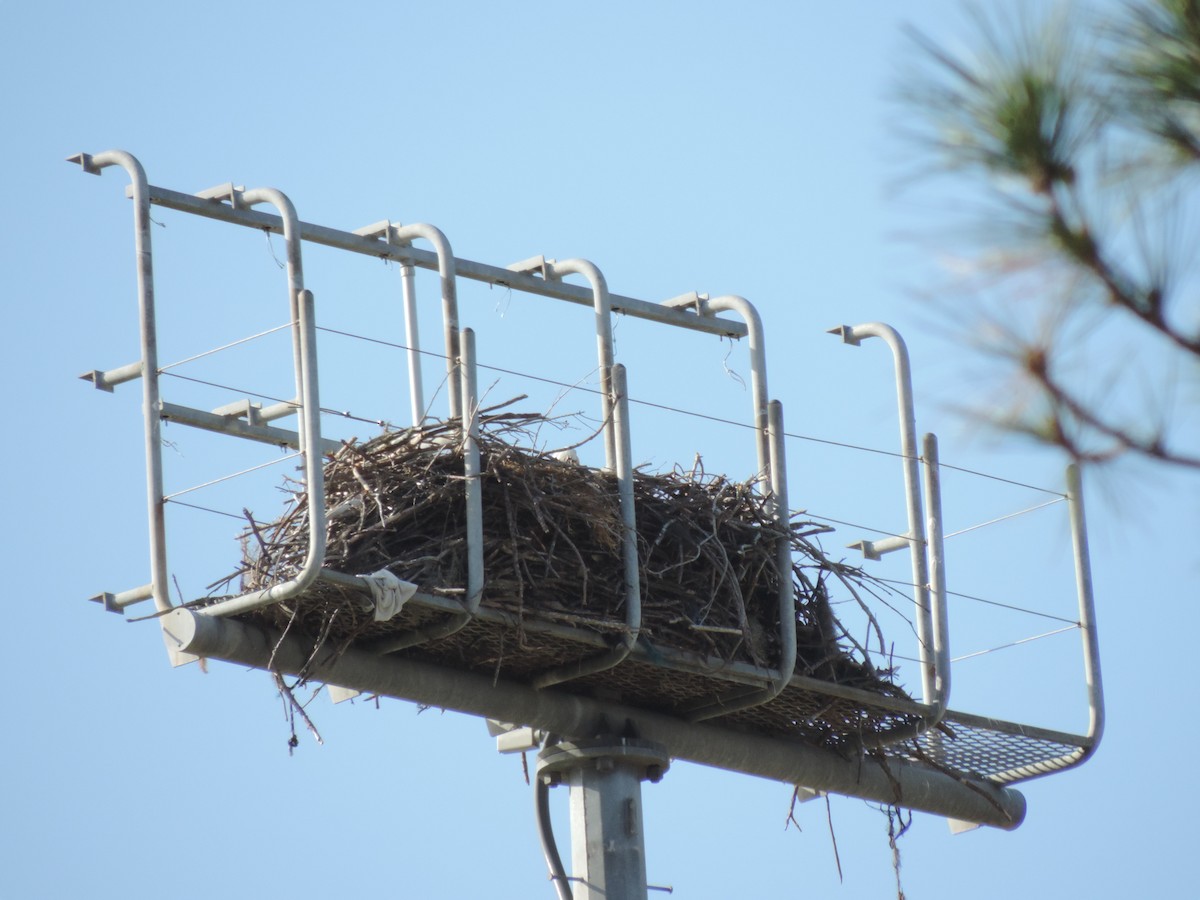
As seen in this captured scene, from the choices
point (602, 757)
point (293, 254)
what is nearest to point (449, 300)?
point (293, 254)

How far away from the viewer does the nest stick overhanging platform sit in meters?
10.0

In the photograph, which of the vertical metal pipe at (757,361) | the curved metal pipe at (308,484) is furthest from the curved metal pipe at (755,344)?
the curved metal pipe at (308,484)

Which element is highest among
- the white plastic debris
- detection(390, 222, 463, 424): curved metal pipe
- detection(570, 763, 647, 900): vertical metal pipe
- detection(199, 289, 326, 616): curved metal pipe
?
detection(390, 222, 463, 424): curved metal pipe

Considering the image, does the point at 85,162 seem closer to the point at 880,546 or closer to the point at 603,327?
the point at 603,327

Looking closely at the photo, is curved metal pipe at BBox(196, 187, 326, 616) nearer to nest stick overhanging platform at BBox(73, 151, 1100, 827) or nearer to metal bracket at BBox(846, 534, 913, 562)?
nest stick overhanging platform at BBox(73, 151, 1100, 827)

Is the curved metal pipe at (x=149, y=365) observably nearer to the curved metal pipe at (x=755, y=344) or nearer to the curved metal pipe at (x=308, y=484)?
the curved metal pipe at (x=308, y=484)

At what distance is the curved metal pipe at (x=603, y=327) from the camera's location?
36.0ft

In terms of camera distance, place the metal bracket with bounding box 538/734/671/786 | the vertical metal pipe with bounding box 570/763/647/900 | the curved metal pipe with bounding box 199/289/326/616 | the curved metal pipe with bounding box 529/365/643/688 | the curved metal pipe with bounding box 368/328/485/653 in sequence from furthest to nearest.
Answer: the metal bracket with bounding box 538/734/671/786
the vertical metal pipe with bounding box 570/763/647/900
the curved metal pipe with bounding box 529/365/643/688
the curved metal pipe with bounding box 368/328/485/653
the curved metal pipe with bounding box 199/289/326/616

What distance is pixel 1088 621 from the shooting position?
12133 mm

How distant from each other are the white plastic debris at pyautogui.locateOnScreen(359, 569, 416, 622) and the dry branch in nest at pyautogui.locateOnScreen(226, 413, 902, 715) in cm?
17

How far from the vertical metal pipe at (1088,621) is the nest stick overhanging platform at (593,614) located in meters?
0.01

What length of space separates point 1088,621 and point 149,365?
450 centimetres

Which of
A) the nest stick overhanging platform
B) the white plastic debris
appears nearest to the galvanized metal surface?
the nest stick overhanging platform

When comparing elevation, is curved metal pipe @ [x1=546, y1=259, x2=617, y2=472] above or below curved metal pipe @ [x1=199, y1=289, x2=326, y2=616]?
above
